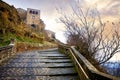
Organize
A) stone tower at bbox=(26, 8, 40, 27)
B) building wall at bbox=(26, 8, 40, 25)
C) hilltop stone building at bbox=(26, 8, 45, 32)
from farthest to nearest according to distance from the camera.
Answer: building wall at bbox=(26, 8, 40, 25)
stone tower at bbox=(26, 8, 40, 27)
hilltop stone building at bbox=(26, 8, 45, 32)

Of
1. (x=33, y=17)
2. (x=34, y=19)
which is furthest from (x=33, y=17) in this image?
(x=34, y=19)

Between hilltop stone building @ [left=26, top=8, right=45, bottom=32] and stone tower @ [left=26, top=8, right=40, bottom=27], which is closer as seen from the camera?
hilltop stone building @ [left=26, top=8, right=45, bottom=32]

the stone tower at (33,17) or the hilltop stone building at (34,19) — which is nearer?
the hilltop stone building at (34,19)

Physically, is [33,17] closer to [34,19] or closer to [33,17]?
[33,17]

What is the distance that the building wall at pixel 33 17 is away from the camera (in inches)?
2680

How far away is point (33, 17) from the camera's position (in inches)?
2721

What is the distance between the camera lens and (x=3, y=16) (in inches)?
1047

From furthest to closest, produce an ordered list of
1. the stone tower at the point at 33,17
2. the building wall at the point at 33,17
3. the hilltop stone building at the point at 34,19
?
the building wall at the point at 33,17
the stone tower at the point at 33,17
the hilltop stone building at the point at 34,19

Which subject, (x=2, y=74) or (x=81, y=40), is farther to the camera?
(x=81, y=40)

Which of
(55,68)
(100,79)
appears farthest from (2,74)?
(100,79)

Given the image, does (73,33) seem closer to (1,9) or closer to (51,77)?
(51,77)

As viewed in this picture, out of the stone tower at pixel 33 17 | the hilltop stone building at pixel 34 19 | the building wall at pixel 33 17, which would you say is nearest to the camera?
the hilltop stone building at pixel 34 19

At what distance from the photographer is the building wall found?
68.1m

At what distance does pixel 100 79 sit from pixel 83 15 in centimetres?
1149
